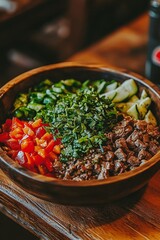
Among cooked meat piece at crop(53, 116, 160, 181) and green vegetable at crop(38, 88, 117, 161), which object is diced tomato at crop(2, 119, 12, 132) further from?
cooked meat piece at crop(53, 116, 160, 181)

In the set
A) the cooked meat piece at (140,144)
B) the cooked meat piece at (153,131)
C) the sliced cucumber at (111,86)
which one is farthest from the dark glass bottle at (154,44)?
the cooked meat piece at (140,144)

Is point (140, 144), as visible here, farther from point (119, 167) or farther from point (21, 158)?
point (21, 158)

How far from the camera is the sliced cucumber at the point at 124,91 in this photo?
5.81ft

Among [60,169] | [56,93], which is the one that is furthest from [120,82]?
[60,169]

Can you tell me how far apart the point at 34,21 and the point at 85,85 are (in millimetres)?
1865

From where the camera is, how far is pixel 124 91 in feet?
5.81

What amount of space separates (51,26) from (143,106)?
3.16 meters

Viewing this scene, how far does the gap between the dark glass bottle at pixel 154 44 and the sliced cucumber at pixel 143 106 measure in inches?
24.2

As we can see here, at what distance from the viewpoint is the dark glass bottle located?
2.19 m

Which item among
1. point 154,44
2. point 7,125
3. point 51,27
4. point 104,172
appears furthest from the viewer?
point 51,27

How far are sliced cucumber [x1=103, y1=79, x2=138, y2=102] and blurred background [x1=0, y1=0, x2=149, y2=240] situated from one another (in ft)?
5.51

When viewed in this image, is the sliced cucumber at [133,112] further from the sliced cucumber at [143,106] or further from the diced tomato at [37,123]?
the diced tomato at [37,123]

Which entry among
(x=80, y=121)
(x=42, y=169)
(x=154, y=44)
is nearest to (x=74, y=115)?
(x=80, y=121)

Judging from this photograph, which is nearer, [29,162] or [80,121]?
[29,162]
